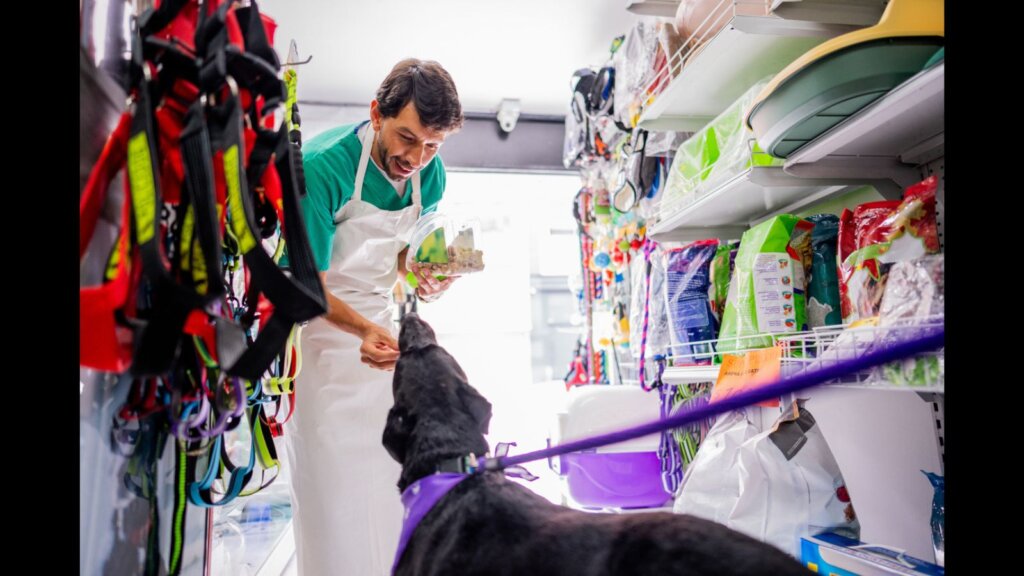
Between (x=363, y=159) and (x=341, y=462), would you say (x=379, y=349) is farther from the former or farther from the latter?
(x=363, y=159)

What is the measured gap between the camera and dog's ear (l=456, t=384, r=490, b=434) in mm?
1039

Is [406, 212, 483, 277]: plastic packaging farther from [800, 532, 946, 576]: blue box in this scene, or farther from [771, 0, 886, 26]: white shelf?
[800, 532, 946, 576]: blue box

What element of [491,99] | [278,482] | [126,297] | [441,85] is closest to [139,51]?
[126,297]

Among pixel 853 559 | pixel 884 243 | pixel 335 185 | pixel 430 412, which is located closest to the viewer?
pixel 430 412

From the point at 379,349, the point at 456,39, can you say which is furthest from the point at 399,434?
the point at 456,39

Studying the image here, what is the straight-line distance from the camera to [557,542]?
0.74 metres

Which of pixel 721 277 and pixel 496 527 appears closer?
pixel 496 527

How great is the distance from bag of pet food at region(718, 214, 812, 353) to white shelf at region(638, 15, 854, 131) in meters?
0.47

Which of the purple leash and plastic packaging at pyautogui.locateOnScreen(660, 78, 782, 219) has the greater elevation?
plastic packaging at pyautogui.locateOnScreen(660, 78, 782, 219)

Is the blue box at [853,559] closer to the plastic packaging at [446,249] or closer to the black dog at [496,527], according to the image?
the black dog at [496,527]

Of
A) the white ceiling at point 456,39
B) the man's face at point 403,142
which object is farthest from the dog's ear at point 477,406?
the white ceiling at point 456,39

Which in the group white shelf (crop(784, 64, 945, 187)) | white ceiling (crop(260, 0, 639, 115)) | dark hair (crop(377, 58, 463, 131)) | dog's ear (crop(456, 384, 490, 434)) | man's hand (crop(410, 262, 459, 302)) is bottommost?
dog's ear (crop(456, 384, 490, 434))

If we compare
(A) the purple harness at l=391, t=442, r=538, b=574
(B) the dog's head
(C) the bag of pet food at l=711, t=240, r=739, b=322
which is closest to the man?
(B) the dog's head

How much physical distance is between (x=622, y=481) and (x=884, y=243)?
6.06 feet
